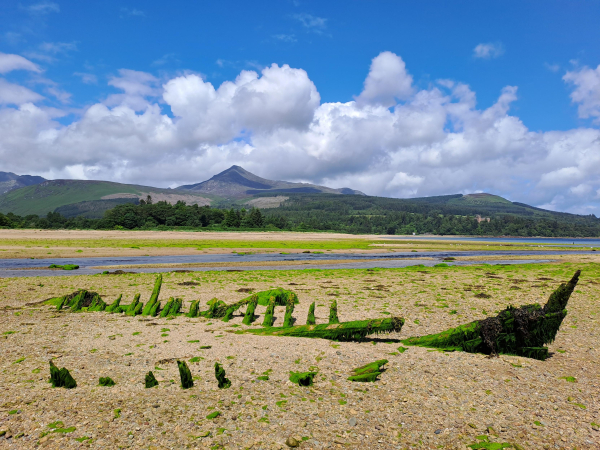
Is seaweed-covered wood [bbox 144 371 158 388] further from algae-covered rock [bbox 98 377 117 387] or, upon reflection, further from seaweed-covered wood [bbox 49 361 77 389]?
seaweed-covered wood [bbox 49 361 77 389]

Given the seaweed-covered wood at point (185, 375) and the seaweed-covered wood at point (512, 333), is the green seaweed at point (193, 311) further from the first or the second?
the seaweed-covered wood at point (512, 333)

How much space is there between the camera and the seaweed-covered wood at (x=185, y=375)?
8.55 meters

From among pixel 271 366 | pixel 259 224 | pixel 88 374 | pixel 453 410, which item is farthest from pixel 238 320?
pixel 259 224

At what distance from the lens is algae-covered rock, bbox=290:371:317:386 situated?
9.05m

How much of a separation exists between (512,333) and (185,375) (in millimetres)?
10865

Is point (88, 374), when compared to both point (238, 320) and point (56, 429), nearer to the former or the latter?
point (56, 429)

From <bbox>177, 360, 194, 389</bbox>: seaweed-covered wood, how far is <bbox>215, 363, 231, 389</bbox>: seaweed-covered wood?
69 cm

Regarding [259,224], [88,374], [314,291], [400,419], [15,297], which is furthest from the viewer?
[259,224]

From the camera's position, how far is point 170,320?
15.8 meters

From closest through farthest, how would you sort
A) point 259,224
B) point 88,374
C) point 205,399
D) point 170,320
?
1. point 205,399
2. point 88,374
3. point 170,320
4. point 259,224

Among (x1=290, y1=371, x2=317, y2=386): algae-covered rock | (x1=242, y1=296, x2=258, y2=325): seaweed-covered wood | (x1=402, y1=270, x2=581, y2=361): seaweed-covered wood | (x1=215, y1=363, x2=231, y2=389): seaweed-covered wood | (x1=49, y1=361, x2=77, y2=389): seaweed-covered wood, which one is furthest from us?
(x1=242, y1=296, x2=258, y2=325): seaweed-covered wood

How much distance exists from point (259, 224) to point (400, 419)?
172388mm

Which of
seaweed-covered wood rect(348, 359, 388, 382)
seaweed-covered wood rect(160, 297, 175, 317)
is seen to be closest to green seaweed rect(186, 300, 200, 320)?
seaweed-covered wood rect(160, 297, 175, 317)

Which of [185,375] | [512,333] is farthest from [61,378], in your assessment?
[512,333]
